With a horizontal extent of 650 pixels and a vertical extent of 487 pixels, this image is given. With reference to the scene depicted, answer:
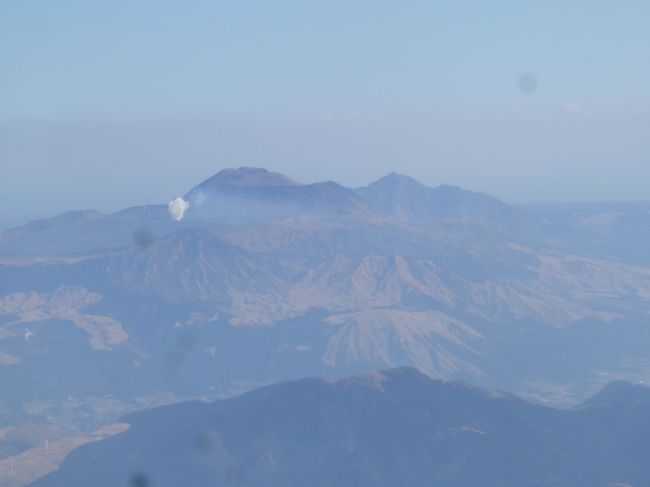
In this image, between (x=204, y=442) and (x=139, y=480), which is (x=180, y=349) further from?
(x=139, y=480)

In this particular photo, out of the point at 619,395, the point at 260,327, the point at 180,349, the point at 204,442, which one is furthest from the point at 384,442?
the point at 260,327

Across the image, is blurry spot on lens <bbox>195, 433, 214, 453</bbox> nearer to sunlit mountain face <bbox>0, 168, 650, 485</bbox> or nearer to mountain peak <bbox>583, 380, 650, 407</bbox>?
sunlit mountain face <bbox>0, 168, 650, 485</bbox>

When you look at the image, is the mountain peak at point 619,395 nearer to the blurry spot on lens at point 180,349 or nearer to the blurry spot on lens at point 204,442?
the blurry spot on lens at point 204,442

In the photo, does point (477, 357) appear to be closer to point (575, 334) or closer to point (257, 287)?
point (575, 334)

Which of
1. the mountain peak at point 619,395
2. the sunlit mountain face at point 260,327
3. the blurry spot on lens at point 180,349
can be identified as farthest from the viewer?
the blurry spot on lens at point 180,349

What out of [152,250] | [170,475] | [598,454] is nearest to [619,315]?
[152,250]

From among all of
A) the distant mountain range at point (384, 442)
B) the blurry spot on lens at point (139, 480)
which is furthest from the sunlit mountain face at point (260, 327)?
the blurry spot on lens at point (139, 480)
